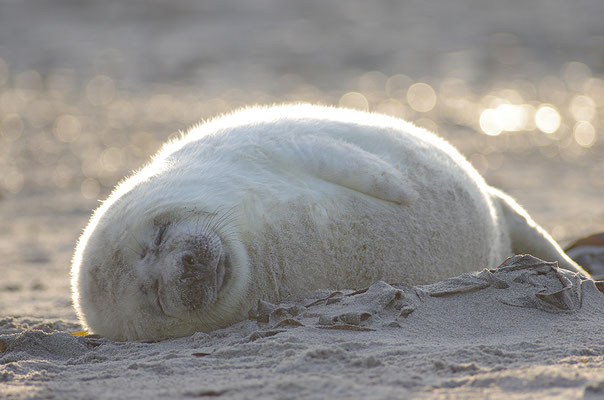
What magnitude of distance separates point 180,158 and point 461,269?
135cm

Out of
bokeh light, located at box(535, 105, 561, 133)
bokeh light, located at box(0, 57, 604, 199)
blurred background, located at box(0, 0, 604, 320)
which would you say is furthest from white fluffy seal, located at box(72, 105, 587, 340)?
bokeh light, located at box(535, 105, 561, 133)

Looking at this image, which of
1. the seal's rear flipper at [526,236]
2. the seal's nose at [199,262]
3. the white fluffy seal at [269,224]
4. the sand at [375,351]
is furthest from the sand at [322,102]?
the seal's rear flipper at [526,236]

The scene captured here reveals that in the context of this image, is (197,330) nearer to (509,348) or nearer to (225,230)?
(225,230)

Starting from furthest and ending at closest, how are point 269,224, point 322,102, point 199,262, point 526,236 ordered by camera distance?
1. point 322,102
2. point 526,236
3. point 269,224
4. point 199,262

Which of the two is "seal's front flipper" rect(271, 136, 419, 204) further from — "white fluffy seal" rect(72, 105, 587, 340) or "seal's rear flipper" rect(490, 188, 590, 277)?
"seal's rear flipper" rect(490, 188, 590, 277)

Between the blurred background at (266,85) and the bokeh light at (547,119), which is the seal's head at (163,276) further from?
the bokeh light at (547,119)

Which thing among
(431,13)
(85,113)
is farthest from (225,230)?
(431,13)

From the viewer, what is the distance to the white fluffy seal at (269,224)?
301cm

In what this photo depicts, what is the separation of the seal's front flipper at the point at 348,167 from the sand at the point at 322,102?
0.46 m

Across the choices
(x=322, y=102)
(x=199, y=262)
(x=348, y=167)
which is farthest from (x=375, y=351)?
(x=322, y=102)

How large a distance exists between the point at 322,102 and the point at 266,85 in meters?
1.90

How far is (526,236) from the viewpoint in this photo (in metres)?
4.30

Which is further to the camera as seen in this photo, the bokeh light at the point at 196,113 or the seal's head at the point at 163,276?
the bokeh light at the point at 196,113

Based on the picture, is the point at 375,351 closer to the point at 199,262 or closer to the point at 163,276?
the point at 199,262
